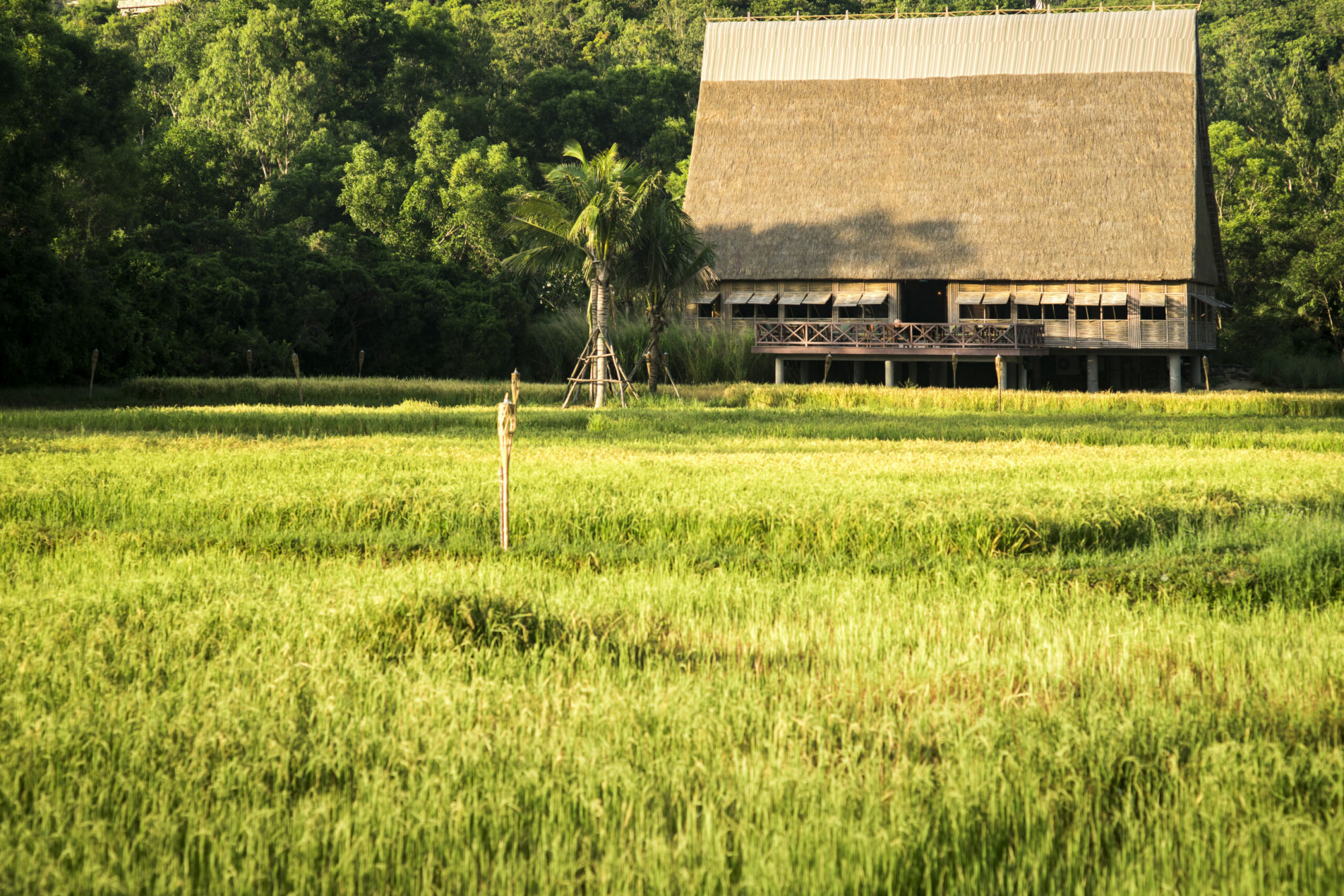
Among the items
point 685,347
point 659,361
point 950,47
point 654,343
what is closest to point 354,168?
point 685,347

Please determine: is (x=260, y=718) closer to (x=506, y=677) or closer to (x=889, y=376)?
(x=506, y=677)

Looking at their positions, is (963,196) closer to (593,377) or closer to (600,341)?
(600,341)

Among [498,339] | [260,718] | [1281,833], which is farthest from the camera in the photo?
[498,339]

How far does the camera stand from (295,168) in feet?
135

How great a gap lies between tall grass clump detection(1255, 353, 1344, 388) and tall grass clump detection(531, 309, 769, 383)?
13421 millimetres

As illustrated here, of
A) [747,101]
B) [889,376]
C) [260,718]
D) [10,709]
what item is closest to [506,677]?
[260,718]

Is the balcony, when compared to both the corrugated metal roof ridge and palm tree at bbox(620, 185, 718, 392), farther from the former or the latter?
the corrugated metal roof ridge

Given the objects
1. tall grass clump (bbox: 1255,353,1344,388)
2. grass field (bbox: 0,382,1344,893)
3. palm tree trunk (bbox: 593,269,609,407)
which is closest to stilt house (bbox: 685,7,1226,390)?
tall grass clump (bbox: 1255,353,1344,388)

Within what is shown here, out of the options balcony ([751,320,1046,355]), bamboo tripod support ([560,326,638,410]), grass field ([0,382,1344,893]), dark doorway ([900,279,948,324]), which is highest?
dark doorway ([900,279,948,324])

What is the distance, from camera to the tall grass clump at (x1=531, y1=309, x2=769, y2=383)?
31609 mm

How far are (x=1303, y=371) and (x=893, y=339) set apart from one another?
10.7 meters

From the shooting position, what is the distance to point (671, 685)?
15.8 feet

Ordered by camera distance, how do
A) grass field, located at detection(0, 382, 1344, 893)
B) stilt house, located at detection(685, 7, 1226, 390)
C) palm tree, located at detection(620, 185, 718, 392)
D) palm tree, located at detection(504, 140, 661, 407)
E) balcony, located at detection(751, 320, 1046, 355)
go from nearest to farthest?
grass field, located at detection(0, 382, 1344, 893) → palm tree, located at detection(504, 140, 661, 407) → palm tree, located at detection(620, 185, 718, 392) → balcony, located at detection(751, 320, 1046, 355) → stilt house, located at detection(685, 7, 1226, 390)

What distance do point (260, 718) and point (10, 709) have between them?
0.89m
